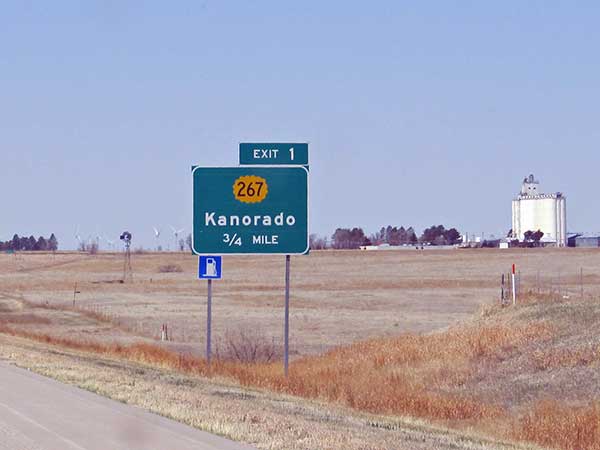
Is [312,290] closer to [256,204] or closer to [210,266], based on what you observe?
[210,266]

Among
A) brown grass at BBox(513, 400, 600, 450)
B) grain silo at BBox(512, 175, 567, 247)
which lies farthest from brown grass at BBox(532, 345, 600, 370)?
grain silo at BBox(512, 175, 567, 247)

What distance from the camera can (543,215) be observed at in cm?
16412

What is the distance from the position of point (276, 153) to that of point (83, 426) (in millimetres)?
14344

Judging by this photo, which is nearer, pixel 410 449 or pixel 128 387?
pixel 410 449

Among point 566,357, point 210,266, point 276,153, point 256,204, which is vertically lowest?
point 566,357

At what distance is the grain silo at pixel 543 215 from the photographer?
6412 inches

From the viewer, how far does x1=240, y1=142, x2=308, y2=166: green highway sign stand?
28.1 meters

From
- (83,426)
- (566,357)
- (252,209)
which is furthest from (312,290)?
(83,426)

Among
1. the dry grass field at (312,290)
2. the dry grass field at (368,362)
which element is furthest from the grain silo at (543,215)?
the dry grass field at (368,362)

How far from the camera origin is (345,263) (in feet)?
405

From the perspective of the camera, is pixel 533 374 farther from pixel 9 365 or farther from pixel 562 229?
pixel 562 229

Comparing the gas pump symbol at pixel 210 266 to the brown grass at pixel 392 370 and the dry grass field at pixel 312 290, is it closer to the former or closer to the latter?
the brown grass at pixel 392 370

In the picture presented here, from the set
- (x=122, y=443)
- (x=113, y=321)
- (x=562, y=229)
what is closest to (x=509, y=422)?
(x=122, y=443)

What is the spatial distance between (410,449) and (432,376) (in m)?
15.4
